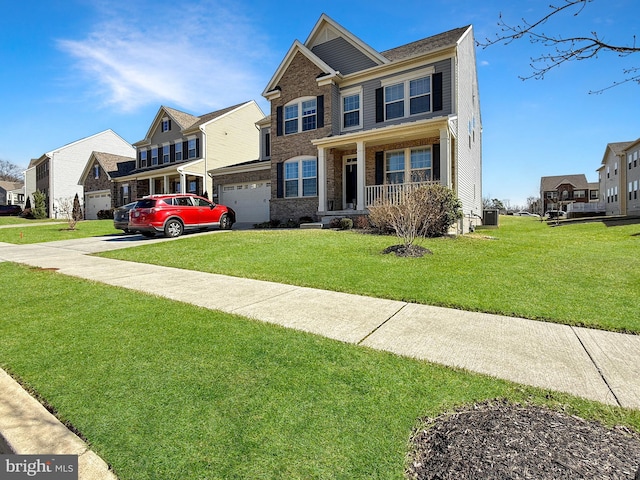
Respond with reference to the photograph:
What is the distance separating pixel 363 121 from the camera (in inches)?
662

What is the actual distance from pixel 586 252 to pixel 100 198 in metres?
38.2

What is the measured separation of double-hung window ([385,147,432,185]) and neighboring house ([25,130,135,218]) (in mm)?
36338

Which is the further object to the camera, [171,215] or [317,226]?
[317,226]

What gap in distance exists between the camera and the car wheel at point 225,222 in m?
17.1

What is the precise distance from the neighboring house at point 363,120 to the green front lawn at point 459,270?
4.95 m

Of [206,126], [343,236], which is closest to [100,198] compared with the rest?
[206,126]

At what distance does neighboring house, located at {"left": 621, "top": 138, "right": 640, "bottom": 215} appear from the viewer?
3002cm

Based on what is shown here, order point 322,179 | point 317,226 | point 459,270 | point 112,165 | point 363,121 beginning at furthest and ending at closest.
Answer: point 112,165 < point 363,121 < point 322,179 < point 317,226 < point 459,270

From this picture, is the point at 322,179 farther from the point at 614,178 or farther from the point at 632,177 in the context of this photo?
the point at 614,178

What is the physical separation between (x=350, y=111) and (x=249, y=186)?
8.37 meters

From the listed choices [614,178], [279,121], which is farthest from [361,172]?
[614,178]

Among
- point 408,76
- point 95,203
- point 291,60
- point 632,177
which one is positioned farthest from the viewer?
point 95,203

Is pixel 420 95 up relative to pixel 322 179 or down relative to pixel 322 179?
up

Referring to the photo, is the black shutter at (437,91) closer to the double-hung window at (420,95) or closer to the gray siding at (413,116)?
the gray siding at (413,116)
